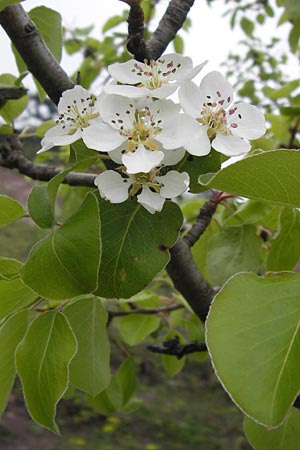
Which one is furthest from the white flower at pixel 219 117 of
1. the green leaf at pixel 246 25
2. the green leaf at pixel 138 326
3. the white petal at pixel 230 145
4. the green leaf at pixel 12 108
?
the green leaf at pixel 246 25

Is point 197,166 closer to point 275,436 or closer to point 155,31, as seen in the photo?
point 155,31

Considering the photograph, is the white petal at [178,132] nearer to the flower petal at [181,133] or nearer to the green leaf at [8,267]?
the flower petal at [181,133]

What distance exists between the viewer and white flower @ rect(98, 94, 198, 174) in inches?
19.9

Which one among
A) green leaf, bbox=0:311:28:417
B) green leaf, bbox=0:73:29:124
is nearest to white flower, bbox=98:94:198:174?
green leaf, bbox=0:311:28:417

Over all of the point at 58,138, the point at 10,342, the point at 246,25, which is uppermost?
the point at 58,138

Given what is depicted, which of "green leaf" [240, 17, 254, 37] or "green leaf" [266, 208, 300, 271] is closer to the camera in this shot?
"green leaf" [266, 208, 300, 271]

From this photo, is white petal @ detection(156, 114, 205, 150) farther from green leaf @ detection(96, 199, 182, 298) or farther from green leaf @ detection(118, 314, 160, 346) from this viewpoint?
green leaf @ detection(118, 314, 160, 346)

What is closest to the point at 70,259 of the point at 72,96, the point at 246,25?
the point at 72,96

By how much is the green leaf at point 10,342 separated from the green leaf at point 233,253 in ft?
0.94

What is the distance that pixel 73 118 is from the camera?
58 cm

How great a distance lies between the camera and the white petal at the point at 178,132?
19.9 inches

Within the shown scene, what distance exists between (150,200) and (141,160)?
0.15 feet

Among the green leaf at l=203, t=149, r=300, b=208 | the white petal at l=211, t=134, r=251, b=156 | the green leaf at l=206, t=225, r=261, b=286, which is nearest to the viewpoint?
the green leaf at l=203, t=149, r=300, b=208

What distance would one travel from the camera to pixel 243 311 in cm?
46
